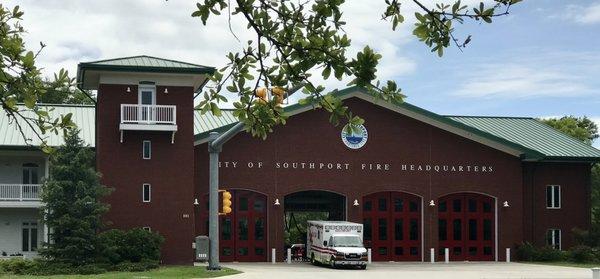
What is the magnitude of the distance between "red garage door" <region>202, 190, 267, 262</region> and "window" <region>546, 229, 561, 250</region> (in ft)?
53.3

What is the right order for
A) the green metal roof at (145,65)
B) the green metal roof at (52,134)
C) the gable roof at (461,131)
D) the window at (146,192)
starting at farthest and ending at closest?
1. the gable roof at (461,131)
2. the green metal roof at (52,134)
3. the window at (146,192)
4. the green metal roof at (145,65)

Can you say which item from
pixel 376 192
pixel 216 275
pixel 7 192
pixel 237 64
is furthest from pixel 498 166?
pixel 237 64

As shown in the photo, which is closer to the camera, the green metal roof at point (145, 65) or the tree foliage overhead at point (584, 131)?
the green metal roof at point (145, 65)

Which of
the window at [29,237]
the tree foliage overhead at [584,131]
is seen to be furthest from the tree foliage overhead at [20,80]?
the tree foliage overhead at [584,131]

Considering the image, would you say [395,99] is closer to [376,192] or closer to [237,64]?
[237,64]

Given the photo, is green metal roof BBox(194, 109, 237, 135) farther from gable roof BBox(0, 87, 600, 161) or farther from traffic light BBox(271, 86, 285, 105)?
traffic light BBox(271, 86, 285, 105)

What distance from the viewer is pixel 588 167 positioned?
51.7 meters

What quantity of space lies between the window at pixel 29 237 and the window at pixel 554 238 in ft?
90.6

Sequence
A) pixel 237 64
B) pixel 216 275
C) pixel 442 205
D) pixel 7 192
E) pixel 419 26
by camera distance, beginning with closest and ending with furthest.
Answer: pixel 419 26 < pixel 237 64 < pixel 216 275 < pixel 7 192 < pixel 442 205

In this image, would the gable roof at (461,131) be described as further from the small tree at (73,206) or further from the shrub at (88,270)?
the shrub at (88,270)

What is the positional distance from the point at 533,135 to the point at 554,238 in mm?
6883

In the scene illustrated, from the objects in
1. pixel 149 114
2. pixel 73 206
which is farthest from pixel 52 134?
pixel 73 206

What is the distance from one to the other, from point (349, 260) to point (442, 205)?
10.9 metres

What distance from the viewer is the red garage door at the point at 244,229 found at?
45.2 metres
